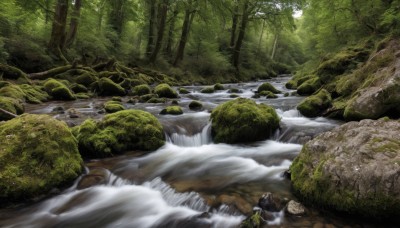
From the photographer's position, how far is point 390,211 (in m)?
3.33

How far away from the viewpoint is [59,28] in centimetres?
1584

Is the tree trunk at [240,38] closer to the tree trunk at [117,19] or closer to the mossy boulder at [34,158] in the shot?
the tree trunk at [117,19]

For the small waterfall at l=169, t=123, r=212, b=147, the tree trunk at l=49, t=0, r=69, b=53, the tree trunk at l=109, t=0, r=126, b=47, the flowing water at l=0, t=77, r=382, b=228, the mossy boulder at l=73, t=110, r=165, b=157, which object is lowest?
the flowing water at l=0, t=77, r=382, b=228

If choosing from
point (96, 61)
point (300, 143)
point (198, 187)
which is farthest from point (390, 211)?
point (96, 61)

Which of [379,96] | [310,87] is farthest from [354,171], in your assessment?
[310,87]

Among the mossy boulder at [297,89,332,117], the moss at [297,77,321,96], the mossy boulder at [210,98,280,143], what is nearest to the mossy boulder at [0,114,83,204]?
the mossy boulder at [210,98,280,143]

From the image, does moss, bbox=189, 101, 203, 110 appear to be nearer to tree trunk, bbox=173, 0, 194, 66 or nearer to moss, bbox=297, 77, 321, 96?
moss, bbox=297, 77, 321, 96

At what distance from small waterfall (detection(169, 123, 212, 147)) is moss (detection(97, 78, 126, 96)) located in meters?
7.08

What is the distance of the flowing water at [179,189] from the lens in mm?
3930

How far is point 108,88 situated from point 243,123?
8.38 meters

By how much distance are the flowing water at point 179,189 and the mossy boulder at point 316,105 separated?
5.49 ft

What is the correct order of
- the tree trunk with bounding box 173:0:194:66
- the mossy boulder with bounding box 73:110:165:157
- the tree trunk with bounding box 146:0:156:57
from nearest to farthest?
the mossy boulder with bounding box 73:110:165:157, the tree trunk with bounding box 146:0:156:57, the tree trunk with bounding box 173:0:194:66

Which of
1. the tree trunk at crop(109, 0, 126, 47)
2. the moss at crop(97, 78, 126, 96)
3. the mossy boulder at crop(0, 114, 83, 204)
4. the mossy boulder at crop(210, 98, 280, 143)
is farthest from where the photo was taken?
the tree trunk at crop(109, 0, 126, 47)

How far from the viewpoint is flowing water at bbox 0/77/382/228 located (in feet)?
12.9
